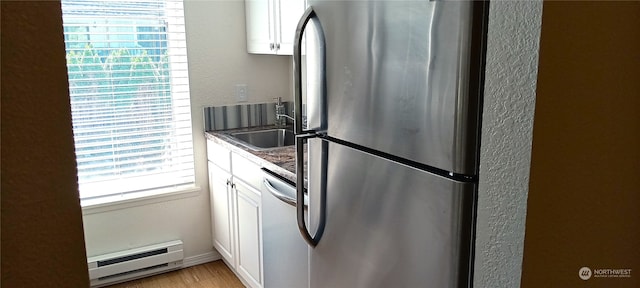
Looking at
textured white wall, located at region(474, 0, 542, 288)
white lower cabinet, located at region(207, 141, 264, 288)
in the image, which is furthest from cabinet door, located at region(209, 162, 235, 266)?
textured white wall, located at region(474, 0, 542, 288)

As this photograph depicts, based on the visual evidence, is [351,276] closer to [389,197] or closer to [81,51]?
[389,197]

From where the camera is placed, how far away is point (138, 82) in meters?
3.03

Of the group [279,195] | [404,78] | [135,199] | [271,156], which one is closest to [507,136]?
[404,78]

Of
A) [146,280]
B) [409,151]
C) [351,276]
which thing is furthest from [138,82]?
[409,151]

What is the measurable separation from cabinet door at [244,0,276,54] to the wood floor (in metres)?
1.41

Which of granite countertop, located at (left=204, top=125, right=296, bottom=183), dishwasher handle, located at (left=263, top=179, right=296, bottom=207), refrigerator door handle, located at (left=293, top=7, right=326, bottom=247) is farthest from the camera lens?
granite countertop, located at (left=204, top=125, right=296, bottom=183)

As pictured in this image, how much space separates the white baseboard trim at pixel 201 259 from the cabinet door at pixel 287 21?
4.79 feet

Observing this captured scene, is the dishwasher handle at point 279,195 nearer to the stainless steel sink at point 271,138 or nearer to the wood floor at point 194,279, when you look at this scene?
the stainless steel sink at point 271,138

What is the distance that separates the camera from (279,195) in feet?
7.18

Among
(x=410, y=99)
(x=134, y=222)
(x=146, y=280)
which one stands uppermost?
(x=410, y=99)

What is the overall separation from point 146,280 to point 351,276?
1975 mm

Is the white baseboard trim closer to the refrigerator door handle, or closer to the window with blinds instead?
the window with blinds

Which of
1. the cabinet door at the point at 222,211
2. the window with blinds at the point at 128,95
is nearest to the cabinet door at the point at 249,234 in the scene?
the cabinet door at the point at 222,211

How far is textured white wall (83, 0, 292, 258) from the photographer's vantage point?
10.1 ft
